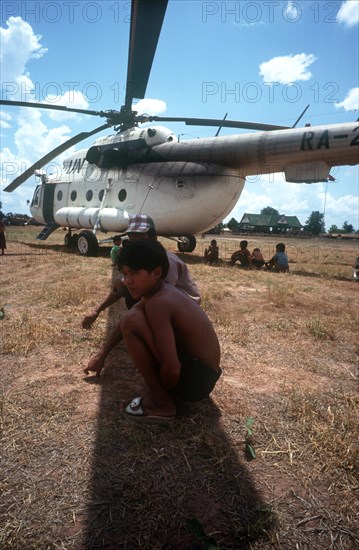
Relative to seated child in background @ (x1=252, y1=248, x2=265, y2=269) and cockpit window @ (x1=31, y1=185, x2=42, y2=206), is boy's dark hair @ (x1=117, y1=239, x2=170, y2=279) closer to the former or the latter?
seated child in background @ (x1=252, y1=248, x2=265, y2=269)

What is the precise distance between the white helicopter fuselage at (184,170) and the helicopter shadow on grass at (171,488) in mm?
8164

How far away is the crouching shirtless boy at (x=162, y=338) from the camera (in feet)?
6.63

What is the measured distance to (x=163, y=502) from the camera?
1.60 metres

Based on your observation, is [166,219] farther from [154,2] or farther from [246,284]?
[154,2]

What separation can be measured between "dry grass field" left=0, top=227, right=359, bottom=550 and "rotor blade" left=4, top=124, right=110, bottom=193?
10.9 meters

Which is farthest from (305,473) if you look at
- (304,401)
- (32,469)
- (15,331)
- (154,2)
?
(154,2)

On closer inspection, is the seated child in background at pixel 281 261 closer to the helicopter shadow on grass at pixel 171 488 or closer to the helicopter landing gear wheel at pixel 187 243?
the helicopter landing gear wheel at pixel 187 243

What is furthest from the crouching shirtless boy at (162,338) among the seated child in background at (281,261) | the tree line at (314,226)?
the tree line at (314,226)

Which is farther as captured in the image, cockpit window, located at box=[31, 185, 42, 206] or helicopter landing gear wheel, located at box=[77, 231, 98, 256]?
cockpit window, located at box=[31, 185, 42, 206]

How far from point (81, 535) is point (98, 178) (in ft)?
39.8

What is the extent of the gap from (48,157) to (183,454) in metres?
14.7

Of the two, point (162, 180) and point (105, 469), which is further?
point (162, 180)

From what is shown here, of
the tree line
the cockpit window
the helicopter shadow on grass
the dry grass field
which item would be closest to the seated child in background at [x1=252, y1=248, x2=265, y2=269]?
the dry grass field

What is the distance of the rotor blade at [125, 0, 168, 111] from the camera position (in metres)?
6.10
